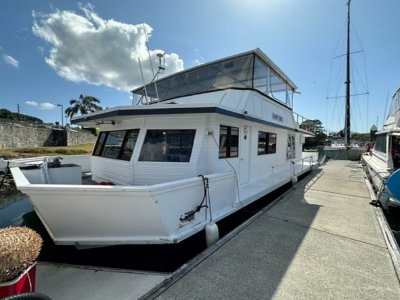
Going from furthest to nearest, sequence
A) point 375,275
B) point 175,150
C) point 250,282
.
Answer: point 175,150 < point 375,275 < point 250,282

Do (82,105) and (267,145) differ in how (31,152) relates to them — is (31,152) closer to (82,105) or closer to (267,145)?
(267,145)

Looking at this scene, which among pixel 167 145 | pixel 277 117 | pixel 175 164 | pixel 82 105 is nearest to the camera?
pixel 175 164

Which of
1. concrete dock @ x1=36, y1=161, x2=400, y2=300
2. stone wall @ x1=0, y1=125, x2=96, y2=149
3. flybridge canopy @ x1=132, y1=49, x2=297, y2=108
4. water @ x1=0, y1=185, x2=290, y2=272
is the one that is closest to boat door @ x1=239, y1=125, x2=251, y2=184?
flybridge canopy @ x1=132, y1=49, x2=297, y2=108

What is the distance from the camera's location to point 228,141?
236 inches

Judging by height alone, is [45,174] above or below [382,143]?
below

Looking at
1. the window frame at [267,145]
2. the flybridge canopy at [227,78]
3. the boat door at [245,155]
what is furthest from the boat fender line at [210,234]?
the window frame at [267,145]

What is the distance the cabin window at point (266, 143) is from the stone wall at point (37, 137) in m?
26.3

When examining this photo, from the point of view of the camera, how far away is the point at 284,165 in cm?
1007

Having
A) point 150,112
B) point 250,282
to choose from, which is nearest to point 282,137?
point 150,112

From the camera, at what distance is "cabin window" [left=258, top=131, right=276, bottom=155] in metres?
7.80

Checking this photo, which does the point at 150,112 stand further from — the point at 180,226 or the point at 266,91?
the point at 266,91

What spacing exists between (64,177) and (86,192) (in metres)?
2.95

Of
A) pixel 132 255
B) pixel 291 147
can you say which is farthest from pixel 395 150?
pixel 132 255

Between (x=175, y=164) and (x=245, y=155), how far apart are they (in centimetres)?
250
